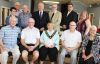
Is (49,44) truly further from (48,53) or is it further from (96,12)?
(96,12)

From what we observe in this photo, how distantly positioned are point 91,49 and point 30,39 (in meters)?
1.35

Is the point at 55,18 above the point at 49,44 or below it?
above

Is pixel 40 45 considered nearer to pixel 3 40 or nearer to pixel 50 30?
pixel 50 30

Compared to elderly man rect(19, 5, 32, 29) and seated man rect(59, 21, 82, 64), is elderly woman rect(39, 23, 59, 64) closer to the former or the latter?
seated man rect(59, 21, 82, 64)

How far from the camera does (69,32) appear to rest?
18.6 ft

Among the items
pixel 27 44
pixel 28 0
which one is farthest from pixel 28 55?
pixel 28 0

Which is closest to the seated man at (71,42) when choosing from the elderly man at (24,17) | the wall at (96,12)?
the elderly man at (24,17)

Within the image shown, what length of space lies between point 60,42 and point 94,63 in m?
1.05

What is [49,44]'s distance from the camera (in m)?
5.63

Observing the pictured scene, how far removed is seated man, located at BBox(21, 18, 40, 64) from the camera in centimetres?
555

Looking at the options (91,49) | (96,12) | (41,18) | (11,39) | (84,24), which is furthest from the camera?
(96,12)

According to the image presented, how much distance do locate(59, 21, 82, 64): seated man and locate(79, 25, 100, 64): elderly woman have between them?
0.32 metres

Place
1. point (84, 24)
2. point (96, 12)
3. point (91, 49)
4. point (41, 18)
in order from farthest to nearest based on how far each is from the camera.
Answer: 1. point (96, 12)
2. point (41, 18)
3. point (84, 24)
4. point (91, 49)

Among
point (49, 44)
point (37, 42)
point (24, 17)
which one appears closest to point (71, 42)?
point (49, 44)
